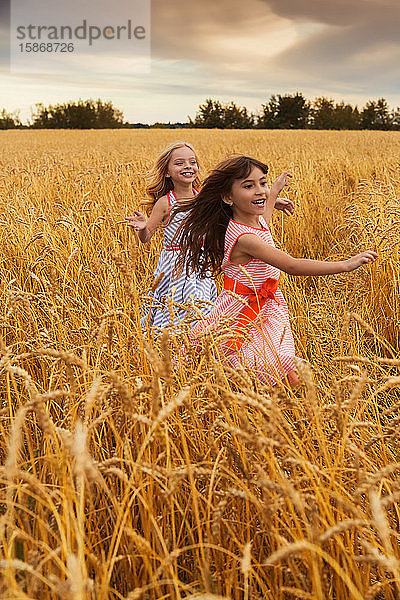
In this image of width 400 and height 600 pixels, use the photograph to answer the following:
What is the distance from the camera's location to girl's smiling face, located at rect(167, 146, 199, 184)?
3680mm

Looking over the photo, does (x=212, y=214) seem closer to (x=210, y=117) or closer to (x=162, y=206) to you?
(x=162, y=206)

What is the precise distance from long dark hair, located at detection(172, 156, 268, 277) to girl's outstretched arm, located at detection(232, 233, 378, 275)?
223 mm

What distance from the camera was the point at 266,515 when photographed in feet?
3.19

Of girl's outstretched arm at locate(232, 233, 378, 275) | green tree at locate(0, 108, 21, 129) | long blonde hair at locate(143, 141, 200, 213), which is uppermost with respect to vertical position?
green tree at locate(0, 108, 21, 129)

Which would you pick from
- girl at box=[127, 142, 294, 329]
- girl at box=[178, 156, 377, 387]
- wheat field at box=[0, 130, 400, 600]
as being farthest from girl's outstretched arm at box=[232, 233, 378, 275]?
girl at box=[127, 142, 294, 329]

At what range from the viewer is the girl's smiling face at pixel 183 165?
3.68 meters

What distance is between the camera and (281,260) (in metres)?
2.42

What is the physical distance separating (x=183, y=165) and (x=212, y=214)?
1102 millimetres

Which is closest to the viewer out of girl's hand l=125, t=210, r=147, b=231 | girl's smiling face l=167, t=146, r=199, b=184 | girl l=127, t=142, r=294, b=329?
girl's hand l=125, t=210, r=147, b=231

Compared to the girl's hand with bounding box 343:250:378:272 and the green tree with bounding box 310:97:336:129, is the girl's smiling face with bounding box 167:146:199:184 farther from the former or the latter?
the green tree with bounding box 310:97:336:129

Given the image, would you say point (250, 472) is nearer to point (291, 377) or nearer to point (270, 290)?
point (291, 377)

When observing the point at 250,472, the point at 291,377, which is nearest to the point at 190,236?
the point at 291,377

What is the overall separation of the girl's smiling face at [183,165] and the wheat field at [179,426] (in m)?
0.60

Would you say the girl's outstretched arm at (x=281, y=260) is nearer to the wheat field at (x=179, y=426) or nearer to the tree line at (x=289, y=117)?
the wheat field at (x=179, y=426)
